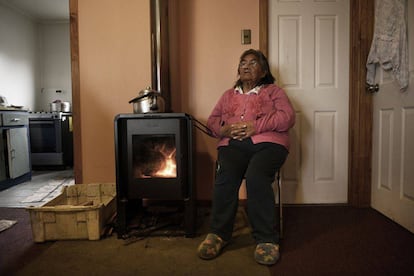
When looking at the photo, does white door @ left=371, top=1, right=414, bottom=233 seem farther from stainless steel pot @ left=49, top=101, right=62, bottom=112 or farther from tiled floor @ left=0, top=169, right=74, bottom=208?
stainless steel pot @ left=49, top=101, right=62, bottom=112

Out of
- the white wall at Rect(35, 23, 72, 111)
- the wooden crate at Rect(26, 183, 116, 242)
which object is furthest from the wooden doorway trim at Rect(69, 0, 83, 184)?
the white wall at Rect(35, 23, 72, 111)

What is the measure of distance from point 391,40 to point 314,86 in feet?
1.82

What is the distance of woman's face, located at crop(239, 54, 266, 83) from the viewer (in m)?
1.76

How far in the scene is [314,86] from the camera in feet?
7.45

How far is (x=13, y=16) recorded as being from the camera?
4.43 m

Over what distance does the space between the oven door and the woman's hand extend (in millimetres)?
3206

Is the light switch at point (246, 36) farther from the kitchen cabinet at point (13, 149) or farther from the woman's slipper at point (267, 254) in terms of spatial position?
the kitchen cabinet at point (13, 149)

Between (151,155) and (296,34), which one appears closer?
(151,155)

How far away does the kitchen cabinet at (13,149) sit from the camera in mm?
3025

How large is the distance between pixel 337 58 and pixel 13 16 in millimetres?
4424

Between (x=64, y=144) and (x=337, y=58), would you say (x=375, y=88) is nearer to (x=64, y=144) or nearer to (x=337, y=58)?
(x=337, y=58)

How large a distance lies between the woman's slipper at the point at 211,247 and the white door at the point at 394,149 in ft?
3.67

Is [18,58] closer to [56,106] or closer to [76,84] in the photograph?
[56,106]

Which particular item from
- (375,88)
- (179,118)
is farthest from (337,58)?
(179,118)
